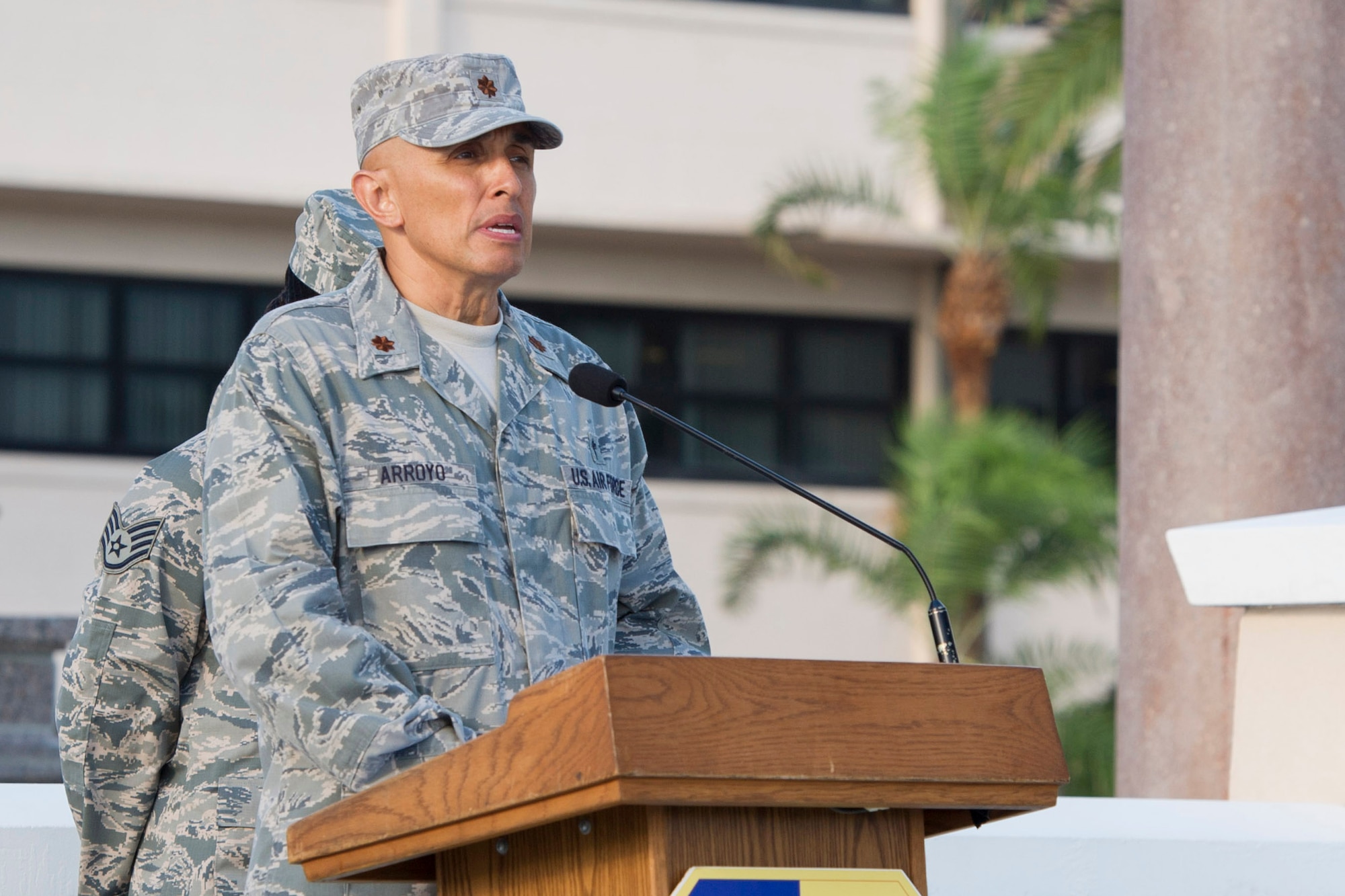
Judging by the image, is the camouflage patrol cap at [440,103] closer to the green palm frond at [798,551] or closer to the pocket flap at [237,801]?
the pocket flap at [237,801]

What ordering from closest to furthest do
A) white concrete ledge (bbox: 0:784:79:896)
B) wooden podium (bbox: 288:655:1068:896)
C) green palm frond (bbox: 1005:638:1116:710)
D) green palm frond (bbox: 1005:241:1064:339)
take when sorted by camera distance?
wooden podium (bbox: 288:655:1068:896), white concrete ledge (bbox: 0:784:79:896), green palm frond (bbox: 1005:638:1116:710), green palm frond (bbox: 1005:241:1064:339)

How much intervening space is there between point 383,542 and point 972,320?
14125 millimetres

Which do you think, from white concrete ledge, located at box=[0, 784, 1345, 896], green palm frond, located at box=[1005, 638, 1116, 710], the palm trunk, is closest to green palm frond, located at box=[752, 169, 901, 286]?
the palm trunk

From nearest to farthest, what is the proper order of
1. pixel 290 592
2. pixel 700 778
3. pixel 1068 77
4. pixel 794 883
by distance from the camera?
pixel 700 778
pixel 794 883
pixel 290 592
pixel 1068 77

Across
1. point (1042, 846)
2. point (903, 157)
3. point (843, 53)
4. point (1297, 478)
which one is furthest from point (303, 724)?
point (843, 53)

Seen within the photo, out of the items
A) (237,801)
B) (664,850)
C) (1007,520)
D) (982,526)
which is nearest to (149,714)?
(237,801)

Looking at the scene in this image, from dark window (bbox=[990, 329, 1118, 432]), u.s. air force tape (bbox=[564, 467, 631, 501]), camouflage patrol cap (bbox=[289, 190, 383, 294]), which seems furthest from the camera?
dark window (bbox=[990, 329, 1118, 432])

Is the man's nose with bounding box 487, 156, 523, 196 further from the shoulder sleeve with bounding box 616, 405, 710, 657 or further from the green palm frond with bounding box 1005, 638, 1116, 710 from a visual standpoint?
the green palm frond with bounding box 1005, 638, 1116, 710

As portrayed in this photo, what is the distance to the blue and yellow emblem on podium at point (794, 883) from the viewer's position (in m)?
1.94

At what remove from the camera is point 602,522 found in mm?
2648

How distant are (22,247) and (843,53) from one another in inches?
276

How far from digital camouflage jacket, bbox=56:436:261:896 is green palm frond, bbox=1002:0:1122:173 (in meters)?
10.8

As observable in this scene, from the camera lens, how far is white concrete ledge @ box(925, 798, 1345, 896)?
11.5 ft

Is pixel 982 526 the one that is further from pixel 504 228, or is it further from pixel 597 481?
pixel 504 228
